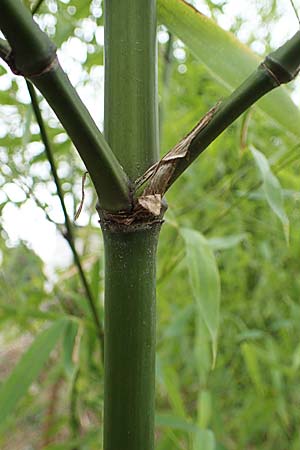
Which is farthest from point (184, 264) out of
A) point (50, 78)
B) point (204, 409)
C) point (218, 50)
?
point (50, 78)

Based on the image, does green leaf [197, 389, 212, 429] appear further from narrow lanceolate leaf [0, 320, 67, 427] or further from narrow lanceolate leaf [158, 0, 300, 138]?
narrow lanceolate leaf [158, 0, 300, 138]

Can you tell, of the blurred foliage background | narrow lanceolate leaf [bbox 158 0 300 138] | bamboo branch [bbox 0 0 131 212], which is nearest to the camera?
bamboo branch [bbox 0 0 131 212]

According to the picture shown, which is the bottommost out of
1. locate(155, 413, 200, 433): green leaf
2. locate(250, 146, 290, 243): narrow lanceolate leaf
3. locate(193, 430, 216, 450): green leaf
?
locate(193, 430, 216, 450): green leaf

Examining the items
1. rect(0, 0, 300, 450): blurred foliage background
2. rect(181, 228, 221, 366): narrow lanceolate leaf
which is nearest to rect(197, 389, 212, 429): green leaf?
rect(0, 0, 300, 450): blurred foliage background

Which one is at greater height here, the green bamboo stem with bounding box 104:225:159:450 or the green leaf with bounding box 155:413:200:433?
the green bamboo stem with bounding box 104:225:159:450

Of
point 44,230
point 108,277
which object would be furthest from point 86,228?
point 108,277

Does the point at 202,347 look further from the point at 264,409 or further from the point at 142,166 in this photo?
the point at 142,166
